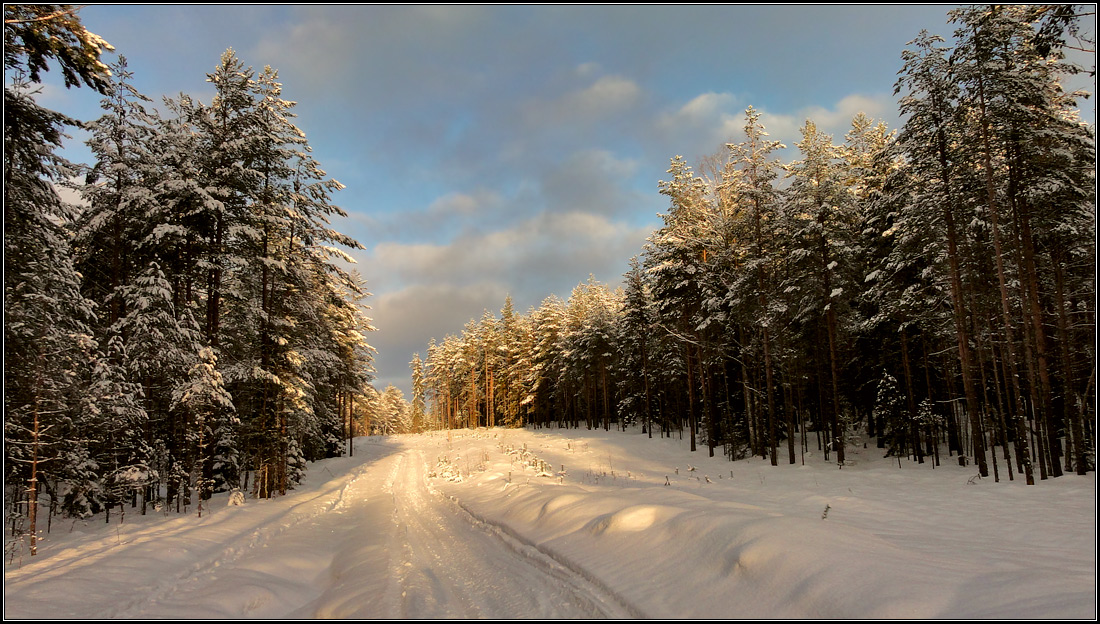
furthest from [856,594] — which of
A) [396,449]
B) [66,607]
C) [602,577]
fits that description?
[396,449]

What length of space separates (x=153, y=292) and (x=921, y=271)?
27616mm

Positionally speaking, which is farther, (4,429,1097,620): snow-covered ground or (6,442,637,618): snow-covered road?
(6,442,637,618): snow-covered road

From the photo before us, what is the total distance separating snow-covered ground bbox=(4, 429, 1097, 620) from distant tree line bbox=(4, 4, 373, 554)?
7.23 ft

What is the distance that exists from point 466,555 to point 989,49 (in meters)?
22.3

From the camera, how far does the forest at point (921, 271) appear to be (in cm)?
1586

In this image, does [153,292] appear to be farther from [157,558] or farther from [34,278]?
[157,558]

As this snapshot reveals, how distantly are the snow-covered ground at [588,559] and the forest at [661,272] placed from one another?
9.53 ft

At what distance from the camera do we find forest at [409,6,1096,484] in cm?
1586

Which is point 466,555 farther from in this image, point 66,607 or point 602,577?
point 66,607

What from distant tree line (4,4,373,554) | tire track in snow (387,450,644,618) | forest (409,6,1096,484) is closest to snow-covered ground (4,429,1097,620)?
tire track in snow (387,450,644,618)

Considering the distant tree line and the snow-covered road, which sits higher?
the distant tree line

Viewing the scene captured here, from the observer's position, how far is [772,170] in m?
24.9

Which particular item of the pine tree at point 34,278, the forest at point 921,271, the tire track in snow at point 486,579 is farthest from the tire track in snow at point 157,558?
the forest at point 921,271

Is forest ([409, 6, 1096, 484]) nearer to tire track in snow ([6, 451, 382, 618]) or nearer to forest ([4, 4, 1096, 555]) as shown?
forest ([4, 4, 1096, 555])
